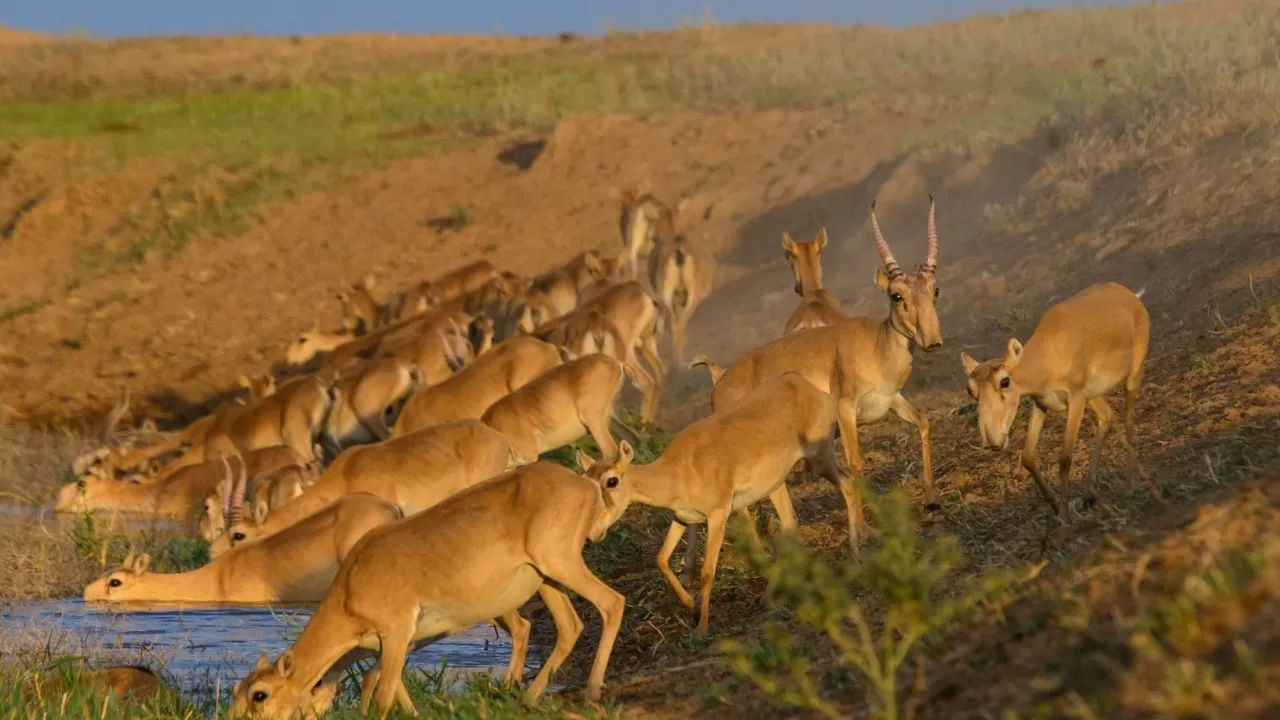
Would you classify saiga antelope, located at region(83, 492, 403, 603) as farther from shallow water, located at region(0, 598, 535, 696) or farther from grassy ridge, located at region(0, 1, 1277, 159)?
grassy ridge, located at region(0, 1, 1277, 159)

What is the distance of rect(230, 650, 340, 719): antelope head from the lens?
7812 millimetres

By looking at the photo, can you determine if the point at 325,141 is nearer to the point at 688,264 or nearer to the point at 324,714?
the point at 688,264

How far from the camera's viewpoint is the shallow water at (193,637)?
31.5 feet

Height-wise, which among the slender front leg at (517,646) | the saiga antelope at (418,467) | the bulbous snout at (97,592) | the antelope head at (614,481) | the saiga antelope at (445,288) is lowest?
the saiga antelope at (445,288)

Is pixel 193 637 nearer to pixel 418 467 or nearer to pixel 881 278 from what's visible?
pixel 418 467

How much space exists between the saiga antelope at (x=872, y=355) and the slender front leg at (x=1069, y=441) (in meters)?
1.02

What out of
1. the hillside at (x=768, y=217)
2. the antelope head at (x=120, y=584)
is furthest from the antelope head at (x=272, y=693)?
the antelope head at (x=120, y=584)

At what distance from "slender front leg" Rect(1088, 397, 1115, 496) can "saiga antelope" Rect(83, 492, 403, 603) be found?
13.6ft

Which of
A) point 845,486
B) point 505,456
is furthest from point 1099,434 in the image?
point 505,456

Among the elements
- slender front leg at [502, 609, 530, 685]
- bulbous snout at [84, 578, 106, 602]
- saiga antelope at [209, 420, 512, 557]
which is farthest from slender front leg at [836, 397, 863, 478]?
bulbous snout at [84, 578, 106, 602]

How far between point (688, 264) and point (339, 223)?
8350 mm

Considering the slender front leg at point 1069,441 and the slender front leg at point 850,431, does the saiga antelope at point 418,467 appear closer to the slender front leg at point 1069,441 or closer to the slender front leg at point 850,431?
the slender front leg at point 850,431

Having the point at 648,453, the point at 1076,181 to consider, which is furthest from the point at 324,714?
the point at 1076,181

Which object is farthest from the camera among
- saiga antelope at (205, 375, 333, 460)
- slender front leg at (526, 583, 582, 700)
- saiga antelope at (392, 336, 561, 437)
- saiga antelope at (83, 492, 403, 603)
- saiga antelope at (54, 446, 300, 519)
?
saiga antelope at (205, 375, 333, 460)
